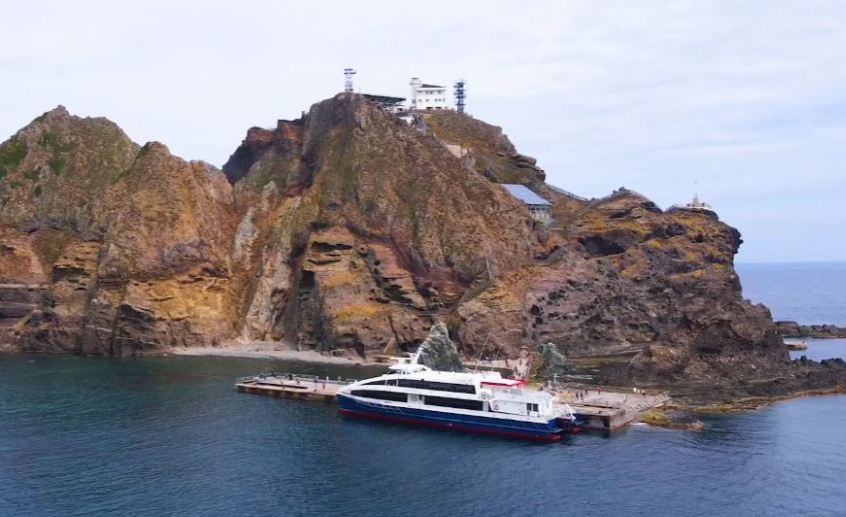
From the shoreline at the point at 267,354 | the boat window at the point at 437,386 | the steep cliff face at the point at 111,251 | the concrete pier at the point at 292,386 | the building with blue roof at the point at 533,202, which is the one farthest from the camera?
the building with blue roof at the point at 533,202

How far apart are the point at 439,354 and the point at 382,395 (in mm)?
13959

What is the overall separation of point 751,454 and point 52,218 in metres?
133

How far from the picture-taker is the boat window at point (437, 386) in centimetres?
8638

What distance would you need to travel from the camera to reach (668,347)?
361 ft

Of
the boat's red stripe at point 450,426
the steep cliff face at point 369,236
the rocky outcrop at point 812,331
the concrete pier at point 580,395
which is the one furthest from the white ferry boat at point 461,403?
the rocky outcrop at point 812,331

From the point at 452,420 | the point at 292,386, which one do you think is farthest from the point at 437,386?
the point at 292,386

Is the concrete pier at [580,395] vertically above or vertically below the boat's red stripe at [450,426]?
above

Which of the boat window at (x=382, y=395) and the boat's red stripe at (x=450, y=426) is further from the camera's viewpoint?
the boat window at (x=382, y=395)

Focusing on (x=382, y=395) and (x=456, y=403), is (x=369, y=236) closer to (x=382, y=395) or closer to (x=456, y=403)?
(x=382, y=395)

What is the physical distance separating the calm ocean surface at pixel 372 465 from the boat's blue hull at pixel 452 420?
65.5 inches

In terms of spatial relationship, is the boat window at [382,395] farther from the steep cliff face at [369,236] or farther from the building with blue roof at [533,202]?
the building with blue roof at [533,202]

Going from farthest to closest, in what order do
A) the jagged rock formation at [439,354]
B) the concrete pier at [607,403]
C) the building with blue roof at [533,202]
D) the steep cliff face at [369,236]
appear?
the building with blue roof at [533,202] < the steep cliff face at [369,236] < the jagged rock formation at [439,354] < the concrete pier at [607,403]

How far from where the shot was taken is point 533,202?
164m

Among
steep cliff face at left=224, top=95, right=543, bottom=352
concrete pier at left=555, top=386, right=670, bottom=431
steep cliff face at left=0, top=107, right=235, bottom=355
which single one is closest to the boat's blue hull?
concrete pier at left=555, top=386, right=670, bottom=431
